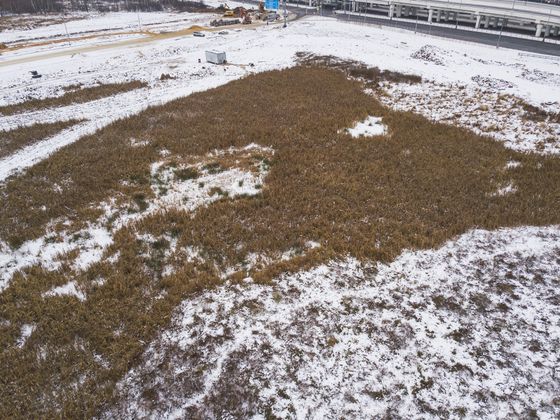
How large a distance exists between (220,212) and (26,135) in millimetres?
15962

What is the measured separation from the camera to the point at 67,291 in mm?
10375

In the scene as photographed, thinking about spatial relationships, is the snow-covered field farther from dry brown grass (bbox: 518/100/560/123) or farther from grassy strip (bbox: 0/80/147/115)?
dry brown grass (bbox: 518/100/560/123)

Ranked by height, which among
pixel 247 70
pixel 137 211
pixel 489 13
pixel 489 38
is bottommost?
pixel 137 211

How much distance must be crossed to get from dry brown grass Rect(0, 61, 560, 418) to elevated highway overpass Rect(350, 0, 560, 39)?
53490 millimetres

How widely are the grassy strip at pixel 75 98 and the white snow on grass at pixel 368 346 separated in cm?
2615

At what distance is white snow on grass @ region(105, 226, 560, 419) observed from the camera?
7523mm

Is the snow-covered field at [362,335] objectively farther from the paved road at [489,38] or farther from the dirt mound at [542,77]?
the paved road at [489,38]

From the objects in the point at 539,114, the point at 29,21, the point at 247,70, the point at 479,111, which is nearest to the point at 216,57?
the point at 247,70

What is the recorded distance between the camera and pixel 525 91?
87.4 feet

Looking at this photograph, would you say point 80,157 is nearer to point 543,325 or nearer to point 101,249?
point 101,249

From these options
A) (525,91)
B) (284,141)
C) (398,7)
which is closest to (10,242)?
(284,141)

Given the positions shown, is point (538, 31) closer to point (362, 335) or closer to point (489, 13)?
point (489, 13)

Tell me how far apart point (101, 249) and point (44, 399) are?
550 cm

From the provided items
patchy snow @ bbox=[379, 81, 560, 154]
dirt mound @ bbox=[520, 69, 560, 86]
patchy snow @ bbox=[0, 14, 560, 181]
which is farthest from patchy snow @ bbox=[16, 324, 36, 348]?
dirt mound @ bbox=[520, 69, 560, 86]
